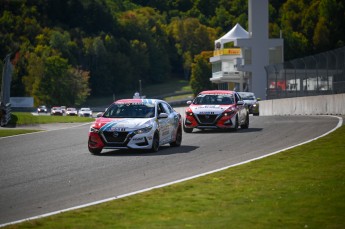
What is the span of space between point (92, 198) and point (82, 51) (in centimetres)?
16823

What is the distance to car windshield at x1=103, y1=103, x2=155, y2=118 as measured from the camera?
21.7 meters

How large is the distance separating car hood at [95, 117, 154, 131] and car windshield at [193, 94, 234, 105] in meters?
8.71

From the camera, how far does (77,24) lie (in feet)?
641

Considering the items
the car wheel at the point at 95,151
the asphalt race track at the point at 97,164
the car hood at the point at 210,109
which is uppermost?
the car hood at the point at 210,109

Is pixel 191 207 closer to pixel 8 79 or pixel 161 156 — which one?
pixel 161 156

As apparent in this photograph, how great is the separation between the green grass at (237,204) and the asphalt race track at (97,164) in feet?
2.91

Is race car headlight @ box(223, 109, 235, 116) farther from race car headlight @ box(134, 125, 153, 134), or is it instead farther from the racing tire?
race car headlight @ box(134, 125, 153, 134)

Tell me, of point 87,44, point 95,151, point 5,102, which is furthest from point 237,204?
point 87,44

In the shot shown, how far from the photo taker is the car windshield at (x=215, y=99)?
2967 cm

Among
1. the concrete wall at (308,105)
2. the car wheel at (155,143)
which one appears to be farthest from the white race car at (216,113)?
the concrete wall at (308,105)

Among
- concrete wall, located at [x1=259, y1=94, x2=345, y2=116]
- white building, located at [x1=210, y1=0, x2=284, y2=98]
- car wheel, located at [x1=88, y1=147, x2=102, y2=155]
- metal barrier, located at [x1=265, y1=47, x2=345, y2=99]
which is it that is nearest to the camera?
car wheel, located at [x1=88, y1=147, x2=102, y2=155]

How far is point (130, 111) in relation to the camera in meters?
22.0

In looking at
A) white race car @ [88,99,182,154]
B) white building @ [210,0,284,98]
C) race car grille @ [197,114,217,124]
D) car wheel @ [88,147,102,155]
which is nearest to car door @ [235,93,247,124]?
race car grille @ [197,114,217,124]

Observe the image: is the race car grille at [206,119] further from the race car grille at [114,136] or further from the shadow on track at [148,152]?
the race car grille at [114,136]
